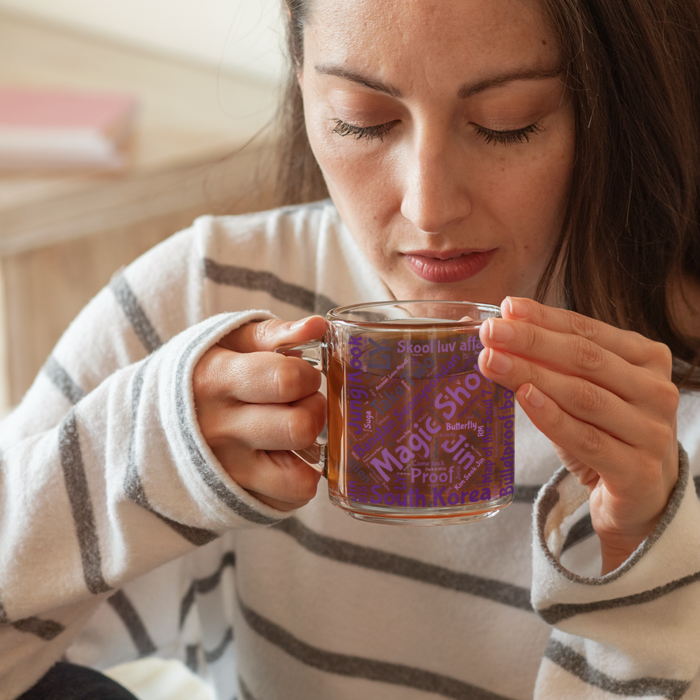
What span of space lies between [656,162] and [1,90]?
2104 mm

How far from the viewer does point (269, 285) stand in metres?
1.29

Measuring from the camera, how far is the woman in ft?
2.74

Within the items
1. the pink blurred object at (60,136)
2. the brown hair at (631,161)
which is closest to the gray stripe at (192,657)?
the brown hair at (631,161)

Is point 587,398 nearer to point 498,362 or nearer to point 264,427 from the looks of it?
point 498,362

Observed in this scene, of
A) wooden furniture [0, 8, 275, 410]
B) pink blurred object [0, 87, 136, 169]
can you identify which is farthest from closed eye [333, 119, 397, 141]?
pink blurred object [0, 87, 136, 169]

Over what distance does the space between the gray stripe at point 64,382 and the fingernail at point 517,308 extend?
67 centimetres

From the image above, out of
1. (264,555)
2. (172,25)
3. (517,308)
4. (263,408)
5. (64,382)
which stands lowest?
(264,555)

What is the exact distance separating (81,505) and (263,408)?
30 cm

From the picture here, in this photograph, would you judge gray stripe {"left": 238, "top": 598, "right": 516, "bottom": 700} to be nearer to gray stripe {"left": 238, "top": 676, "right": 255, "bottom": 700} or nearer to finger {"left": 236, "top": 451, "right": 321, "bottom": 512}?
gray stripe {"left": 238, "top": 676, "right": 255, "bottom": 700}

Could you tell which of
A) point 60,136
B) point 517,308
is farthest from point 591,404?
point 60,136

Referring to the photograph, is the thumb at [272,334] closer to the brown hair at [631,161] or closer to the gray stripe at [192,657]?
the brown hair at [631,161]

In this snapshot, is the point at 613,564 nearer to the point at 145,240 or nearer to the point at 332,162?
the point at 332,162

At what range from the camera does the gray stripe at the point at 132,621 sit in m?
1.26

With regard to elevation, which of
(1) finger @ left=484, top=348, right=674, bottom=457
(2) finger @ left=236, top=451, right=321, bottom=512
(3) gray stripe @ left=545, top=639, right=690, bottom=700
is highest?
(1) finger @ left=484, top=348, right=674, bottom=457
